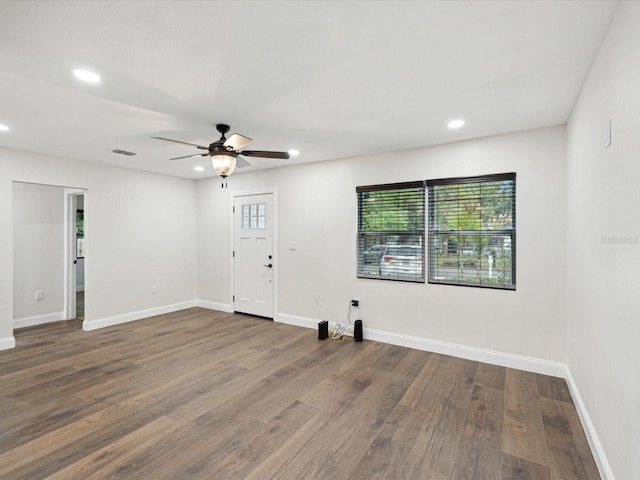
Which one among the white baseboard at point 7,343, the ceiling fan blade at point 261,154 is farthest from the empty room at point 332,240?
the white baseboard at point 7,343

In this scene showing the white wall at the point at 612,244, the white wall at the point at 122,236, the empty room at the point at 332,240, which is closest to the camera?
the white wall at the point at 612,244

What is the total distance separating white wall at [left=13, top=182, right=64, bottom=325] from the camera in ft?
16.7

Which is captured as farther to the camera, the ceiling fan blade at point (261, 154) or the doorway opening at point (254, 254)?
the doorway opening at point (254, 254)

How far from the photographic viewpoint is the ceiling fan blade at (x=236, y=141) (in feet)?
9.50

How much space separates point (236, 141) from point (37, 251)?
4.59 meters

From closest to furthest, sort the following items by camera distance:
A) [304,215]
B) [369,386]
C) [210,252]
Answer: [369,386], [304,215], [210,252]

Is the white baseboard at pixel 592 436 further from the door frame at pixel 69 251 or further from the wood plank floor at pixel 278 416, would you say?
the door frame at pixel 69 251

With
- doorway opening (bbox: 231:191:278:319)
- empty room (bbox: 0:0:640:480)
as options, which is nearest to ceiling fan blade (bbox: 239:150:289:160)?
empty room (bbox: 0:0:640:480)

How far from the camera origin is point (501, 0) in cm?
156

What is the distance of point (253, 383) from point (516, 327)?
278 centimetres

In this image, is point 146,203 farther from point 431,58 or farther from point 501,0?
point 501,0

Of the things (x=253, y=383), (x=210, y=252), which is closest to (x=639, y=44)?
(x=253, y=383)

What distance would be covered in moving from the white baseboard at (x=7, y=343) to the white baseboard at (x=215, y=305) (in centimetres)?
271

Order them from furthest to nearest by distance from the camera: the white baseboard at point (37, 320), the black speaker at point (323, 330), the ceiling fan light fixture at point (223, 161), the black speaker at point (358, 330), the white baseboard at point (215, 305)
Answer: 1. the white baseboard at point (215, 305)
2. the white baseboard at point (37, 320)
3. the black speaker at point (323, 330)
4. the black speaker at point (358, 330)
5. the ceiling fan light fixture at point (223, 161)
